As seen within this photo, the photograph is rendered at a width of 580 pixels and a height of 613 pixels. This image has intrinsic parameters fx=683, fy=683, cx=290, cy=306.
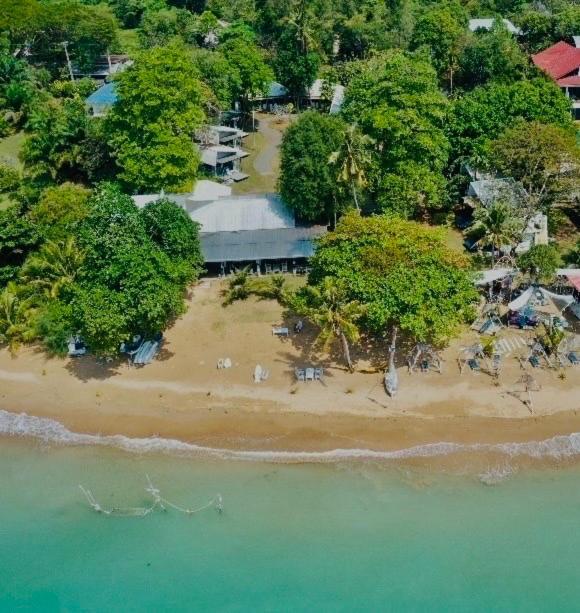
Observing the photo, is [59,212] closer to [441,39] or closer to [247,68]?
[247,68]

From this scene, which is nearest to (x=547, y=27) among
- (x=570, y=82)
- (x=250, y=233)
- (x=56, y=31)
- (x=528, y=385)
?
(x=570, y=82)

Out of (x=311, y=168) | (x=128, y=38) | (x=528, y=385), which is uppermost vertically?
(x=128, y=38)

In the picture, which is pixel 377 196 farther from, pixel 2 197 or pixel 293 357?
pixel 2 197

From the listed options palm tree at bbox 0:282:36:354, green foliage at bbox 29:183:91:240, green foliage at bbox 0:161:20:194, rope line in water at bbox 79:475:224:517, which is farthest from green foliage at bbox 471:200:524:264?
green foliage at bbox 0:161:20:194

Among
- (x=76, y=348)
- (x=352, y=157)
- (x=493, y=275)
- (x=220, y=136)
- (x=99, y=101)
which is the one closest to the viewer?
(x=76, y=348)

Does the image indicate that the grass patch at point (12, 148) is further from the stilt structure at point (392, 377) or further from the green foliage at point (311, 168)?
the stilt structure at point (392, 377)

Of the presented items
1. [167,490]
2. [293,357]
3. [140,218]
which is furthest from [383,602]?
[140,218]

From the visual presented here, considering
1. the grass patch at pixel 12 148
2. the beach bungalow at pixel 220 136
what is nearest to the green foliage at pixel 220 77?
the beach bungalow at pixel 220 136
